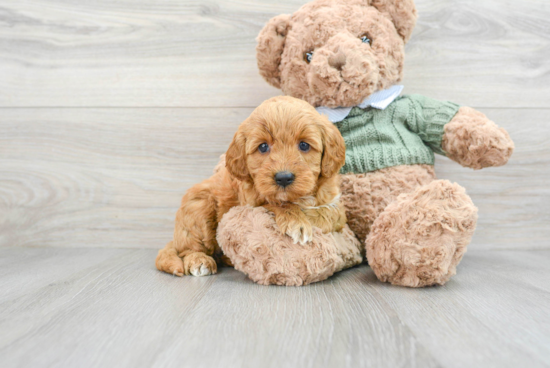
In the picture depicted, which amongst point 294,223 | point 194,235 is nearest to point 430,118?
point 294,223

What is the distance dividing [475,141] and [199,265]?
2.37ft

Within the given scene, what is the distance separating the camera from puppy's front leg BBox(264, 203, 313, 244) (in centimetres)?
87

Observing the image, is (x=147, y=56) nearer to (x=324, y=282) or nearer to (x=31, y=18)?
(x=31, y=18)

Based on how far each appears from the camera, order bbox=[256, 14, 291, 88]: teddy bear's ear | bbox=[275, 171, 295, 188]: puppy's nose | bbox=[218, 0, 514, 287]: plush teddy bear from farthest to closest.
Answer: bbox=[256, 14, 291, 88]: teddy bear's ear
bbox=[218, 0, 514, 287]: plush teddy bear
bbox=[275, 171, 295, 188]: puppy's nose

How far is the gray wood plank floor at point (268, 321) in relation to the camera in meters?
0.55

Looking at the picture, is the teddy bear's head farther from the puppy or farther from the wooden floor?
the wooden floor

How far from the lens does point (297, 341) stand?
0.60 meters

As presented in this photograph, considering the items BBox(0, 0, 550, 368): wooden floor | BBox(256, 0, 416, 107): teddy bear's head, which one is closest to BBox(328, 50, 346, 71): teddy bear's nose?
BBox(256, 0, 416, 107): teddy bear's head

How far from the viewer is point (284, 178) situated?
819mm

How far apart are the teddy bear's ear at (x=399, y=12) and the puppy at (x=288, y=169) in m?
0.39

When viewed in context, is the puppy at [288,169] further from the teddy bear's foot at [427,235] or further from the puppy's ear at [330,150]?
the teddy bear's foot at [427,235]

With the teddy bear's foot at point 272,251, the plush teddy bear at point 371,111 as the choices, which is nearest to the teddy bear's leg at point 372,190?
the plush teddy bear at point 371,111

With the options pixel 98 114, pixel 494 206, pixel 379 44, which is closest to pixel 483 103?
pixel 494 206

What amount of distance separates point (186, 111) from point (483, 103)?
968mm
